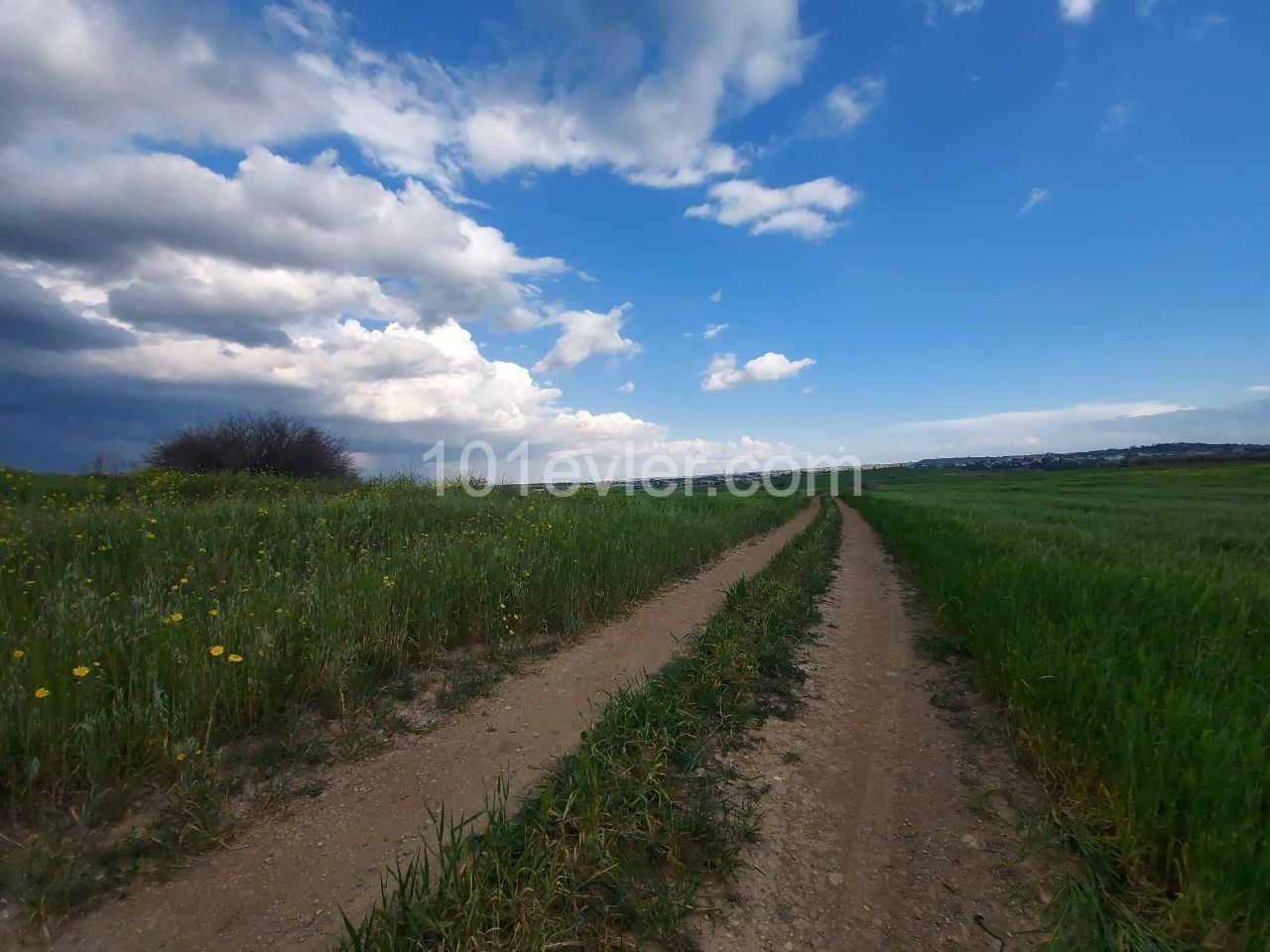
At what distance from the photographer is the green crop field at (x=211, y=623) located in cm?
299

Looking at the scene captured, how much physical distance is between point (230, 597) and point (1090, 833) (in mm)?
6224

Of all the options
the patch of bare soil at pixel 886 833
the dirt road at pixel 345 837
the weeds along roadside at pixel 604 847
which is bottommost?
the patch of bare soil at pixel 886 833

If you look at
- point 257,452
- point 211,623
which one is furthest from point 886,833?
point 257,452

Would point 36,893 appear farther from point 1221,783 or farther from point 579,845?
point 1221,783

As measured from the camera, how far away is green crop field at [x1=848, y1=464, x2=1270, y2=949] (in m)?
2.18

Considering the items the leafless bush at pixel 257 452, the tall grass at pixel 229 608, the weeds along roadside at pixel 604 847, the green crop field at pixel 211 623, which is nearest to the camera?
the weeds along roadside at pixel 604 847

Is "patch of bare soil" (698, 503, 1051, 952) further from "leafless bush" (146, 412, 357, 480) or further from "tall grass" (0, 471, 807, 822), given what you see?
"leafless bush" (146, 412, 357, 480)

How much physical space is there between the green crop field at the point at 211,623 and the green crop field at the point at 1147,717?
445 centimetres

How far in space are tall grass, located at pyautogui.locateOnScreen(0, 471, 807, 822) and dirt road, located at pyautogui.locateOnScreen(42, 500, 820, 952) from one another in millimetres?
724

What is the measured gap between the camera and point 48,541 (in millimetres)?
6410

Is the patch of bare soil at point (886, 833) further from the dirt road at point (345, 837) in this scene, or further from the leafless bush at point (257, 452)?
the leafless bush at point (257, 452)

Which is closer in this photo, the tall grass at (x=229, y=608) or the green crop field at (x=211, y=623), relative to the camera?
the green crop field at (x=211, y=623)

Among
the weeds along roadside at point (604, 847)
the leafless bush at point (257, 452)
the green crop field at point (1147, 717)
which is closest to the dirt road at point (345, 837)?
the weeds along roadside at point (604, 847)

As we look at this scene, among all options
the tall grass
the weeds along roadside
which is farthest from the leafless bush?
the weeds along roadside
